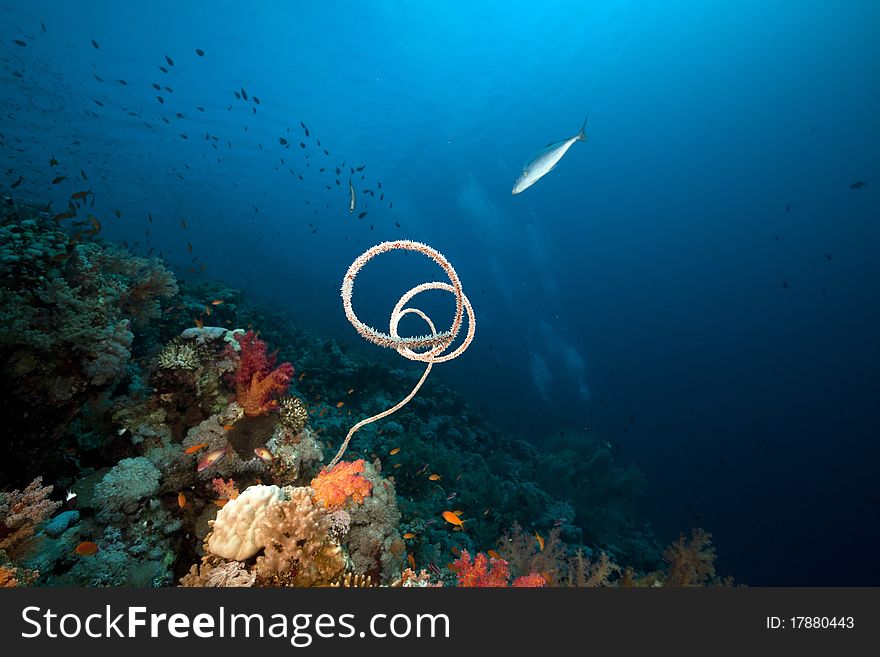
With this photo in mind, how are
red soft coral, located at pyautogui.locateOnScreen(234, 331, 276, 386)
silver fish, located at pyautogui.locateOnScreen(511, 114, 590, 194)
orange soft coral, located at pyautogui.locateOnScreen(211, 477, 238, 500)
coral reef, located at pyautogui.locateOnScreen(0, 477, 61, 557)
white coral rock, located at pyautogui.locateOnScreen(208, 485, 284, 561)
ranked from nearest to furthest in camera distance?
coral reef, located at pyautogui.locateOnScreen(0, 477, 61, 557)
white coral rock, located at pyautogui.locateOnScreen(208, 485, 284, 561)
orange soft coral, located at pyautogui.locateOnScreen(211, 477, 238, 500)
red soft coral, located at pyautogui.locateOnScreen(234, 331, 276, 386)
silver fish, located at pyautogui.locateOnScreen(511, 114, 590, 194)

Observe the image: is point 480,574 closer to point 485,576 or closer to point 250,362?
point 485,576

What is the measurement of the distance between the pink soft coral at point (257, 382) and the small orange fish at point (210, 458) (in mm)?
608

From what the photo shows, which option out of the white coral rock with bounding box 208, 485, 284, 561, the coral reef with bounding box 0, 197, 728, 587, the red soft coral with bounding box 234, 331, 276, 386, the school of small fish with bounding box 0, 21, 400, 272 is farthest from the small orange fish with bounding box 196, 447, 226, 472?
the school of small fish with bounding box 0, 21, 400, 272

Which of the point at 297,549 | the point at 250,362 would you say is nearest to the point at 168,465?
the point at 250,362

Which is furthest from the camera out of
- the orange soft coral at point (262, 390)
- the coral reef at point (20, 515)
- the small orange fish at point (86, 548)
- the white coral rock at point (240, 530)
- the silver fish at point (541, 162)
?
the silver fish at point (541, 162)

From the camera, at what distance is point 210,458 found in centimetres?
402

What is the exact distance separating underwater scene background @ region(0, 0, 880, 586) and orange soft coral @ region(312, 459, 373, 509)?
0.05 meters

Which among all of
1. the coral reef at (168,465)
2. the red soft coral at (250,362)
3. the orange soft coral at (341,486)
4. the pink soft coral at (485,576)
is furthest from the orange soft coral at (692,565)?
the red soft coral at (250,362)

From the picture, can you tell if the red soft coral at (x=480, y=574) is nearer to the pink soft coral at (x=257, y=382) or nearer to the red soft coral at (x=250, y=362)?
the pink soft coral at (x=257, y=382)

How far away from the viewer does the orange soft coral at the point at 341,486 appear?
4086mm

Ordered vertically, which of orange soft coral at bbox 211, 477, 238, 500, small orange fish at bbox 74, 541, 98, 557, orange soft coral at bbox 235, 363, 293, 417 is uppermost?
orange soft coral at bbox 235, 363, 293, 417

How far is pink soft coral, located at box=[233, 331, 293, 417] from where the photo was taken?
458 centimetres

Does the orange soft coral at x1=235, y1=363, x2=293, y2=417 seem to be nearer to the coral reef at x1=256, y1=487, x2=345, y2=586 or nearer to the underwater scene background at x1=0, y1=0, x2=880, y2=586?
the underwater scene background at x1=0, y1=0, x2=880, y2=586

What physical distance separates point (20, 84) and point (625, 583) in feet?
161
